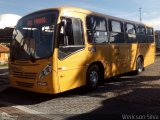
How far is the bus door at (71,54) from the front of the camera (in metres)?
9.53

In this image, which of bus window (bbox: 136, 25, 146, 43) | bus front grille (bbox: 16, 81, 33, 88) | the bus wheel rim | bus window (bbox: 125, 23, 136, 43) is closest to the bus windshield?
bus front grille (bbox: 16, 81, 33, 88)

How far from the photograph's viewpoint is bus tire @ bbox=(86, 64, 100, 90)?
1098 cm

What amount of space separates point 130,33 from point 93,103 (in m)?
6.28

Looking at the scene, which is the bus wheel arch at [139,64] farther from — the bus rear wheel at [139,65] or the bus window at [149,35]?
the bus window at [149,35]

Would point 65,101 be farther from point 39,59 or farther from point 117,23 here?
point 117,23

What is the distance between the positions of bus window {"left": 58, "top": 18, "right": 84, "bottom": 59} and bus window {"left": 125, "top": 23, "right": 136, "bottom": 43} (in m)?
4.23

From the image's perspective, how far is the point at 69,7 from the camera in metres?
10.3

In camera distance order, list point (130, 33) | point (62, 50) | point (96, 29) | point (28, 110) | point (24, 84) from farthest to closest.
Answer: point (130, 33) → point (96, 29) → point (24, 84) → point (62, 50) → point (28, 110)

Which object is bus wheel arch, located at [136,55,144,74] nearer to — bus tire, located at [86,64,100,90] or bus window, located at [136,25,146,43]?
bus window, located at [136,25,146,43]

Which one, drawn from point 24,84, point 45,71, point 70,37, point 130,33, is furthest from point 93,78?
point 130,33

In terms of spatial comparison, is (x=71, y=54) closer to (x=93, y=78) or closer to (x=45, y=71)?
(x=45, y=71)

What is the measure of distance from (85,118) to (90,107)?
1.09 m

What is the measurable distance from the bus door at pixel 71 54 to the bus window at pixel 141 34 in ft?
19.6

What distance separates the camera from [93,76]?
37.0 ft
